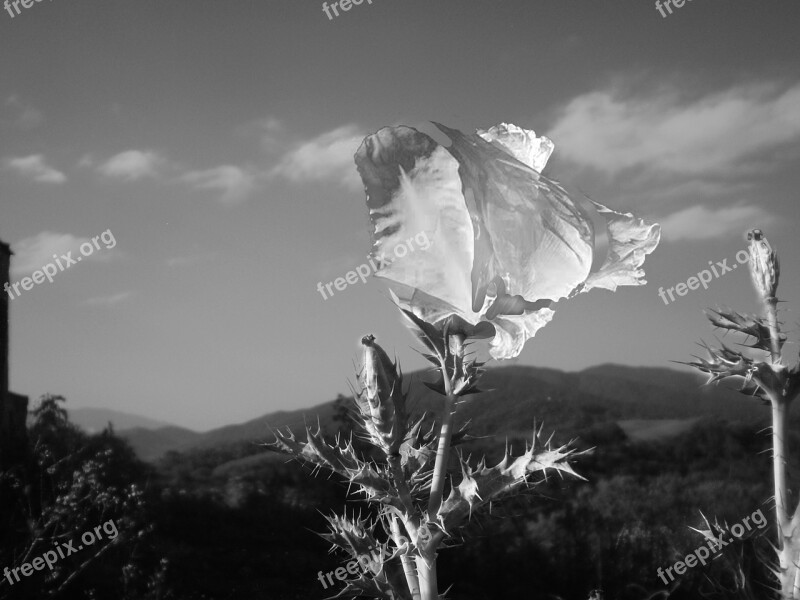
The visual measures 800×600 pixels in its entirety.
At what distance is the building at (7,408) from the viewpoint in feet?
25.5

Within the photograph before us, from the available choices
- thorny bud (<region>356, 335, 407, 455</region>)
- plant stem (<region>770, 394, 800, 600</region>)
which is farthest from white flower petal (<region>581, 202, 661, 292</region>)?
plant stem (<region>770, 394, 800, 600</region>)

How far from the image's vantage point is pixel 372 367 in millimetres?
865

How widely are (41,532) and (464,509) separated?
6902 millimetres

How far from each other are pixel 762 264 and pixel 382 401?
4.28 feet

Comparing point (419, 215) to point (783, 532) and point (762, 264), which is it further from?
point (783, 532)

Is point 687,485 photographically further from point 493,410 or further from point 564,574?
point 493,410

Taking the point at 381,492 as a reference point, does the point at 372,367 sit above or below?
above

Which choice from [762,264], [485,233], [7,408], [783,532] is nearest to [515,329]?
[485,233]

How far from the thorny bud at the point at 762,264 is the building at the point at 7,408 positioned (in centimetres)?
791

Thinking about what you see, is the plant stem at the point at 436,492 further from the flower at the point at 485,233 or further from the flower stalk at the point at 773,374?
the flower stalk at the point at 773,374

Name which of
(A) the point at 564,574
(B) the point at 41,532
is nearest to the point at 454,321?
(B) the point at 41,532

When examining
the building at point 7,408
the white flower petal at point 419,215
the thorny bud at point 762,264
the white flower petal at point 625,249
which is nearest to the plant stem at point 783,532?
the thorny bud at point 762,264

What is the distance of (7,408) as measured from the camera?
26.8 feet

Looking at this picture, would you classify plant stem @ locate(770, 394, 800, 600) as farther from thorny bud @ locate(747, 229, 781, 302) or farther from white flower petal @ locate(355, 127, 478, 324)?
white flower petal @ locate(355, 127, 478, 324)
